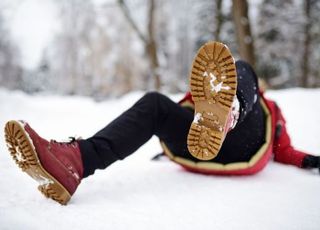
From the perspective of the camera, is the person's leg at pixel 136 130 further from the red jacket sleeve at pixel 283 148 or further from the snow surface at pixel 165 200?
the red jacket sleeve at pixel 283 148

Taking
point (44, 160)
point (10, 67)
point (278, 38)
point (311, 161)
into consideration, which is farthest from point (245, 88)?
point (10, 67)

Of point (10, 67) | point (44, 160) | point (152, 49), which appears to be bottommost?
point (10, 67)

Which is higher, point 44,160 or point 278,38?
point 44,160

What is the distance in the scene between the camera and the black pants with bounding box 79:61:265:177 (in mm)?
1488

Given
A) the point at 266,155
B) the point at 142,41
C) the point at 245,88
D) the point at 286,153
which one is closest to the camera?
the point at 245,88

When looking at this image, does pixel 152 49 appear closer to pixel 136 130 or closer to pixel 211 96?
pixel 136 130

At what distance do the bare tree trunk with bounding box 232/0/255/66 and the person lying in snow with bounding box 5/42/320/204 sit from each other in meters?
3.45

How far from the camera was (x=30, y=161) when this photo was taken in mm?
1261

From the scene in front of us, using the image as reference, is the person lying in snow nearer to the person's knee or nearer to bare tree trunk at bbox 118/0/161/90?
the person's knee

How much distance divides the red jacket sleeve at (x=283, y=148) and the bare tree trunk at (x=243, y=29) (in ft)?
10.9

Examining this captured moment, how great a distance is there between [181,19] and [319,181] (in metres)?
26.0

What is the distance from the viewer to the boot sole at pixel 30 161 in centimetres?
126

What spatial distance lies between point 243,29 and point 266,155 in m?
3.73

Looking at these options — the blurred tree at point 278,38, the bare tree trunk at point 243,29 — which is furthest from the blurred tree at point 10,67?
the bare tree trunk at point 243,29
